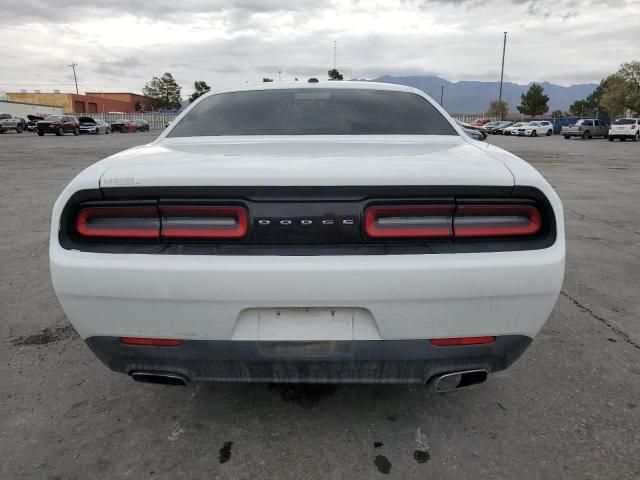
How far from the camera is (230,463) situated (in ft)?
6.37

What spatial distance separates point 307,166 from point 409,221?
0.43m

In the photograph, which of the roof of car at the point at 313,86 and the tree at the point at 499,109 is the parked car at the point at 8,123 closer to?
the roof of car at the point at 313,86

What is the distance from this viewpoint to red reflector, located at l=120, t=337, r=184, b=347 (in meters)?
1.81

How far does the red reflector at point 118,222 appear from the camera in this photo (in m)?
1.78

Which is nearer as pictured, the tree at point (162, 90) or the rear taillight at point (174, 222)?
the rear taillight at point (174, 222)

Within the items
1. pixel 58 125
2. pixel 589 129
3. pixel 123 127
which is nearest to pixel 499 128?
pixel 589 129

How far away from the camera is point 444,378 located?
1842mm

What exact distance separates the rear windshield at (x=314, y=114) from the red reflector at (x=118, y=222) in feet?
3.37

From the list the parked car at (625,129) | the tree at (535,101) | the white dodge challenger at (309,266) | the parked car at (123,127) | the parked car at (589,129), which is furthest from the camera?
the tree at (535,101)

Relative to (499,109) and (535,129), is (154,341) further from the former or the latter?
(499,109)

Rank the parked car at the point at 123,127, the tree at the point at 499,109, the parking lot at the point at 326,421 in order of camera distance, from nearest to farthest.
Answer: the parking lot at the point at 326,421
the parked car at the point at 123,127
the tree at the point at 499,109

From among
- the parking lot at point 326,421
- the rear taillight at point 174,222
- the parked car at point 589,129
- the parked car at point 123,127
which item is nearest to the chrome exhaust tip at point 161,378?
the parking lot at point 326,421

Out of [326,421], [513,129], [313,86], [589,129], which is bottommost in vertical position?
[326,421]

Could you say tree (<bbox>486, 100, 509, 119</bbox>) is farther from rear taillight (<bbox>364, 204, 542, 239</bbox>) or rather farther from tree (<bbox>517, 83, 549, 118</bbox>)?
rear taillight (<bbox>364, 204, 542, 239</bbox>)
